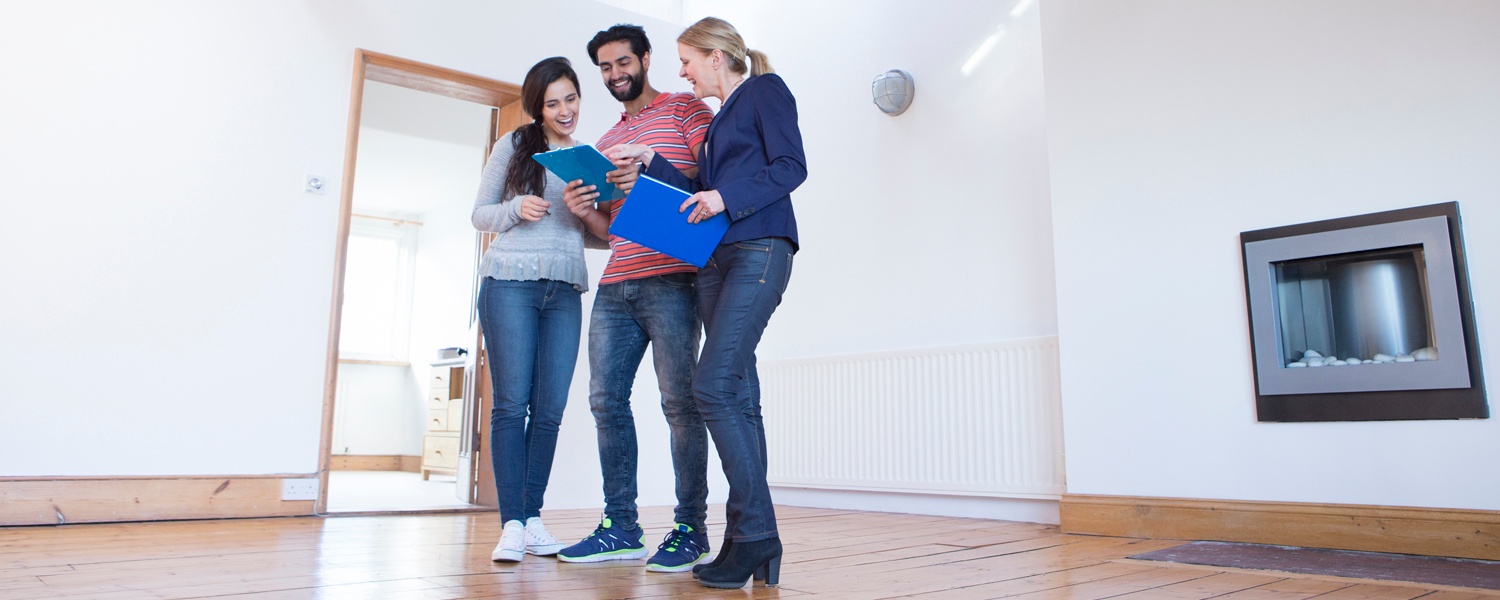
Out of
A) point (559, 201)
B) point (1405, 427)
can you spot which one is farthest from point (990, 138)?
point (559, 201)

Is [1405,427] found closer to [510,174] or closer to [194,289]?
[510,174]

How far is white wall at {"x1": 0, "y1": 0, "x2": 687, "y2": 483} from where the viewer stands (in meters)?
2.71

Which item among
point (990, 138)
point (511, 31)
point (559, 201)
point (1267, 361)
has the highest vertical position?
point (511, 31)

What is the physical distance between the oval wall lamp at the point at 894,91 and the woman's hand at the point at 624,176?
2400mm

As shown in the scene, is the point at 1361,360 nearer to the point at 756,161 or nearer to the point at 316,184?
the point at 756,161

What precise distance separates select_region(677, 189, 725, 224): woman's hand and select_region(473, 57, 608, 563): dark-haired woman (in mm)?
487

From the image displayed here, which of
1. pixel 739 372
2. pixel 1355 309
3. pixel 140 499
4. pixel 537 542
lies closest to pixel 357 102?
pixel 140 499

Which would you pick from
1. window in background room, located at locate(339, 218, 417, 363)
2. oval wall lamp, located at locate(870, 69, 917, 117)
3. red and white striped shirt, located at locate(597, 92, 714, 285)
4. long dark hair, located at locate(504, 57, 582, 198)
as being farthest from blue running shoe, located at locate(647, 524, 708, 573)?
window in background room, located at locate(339, 218, 417, 363)

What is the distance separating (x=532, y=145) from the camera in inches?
81.4

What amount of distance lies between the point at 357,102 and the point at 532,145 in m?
1.53

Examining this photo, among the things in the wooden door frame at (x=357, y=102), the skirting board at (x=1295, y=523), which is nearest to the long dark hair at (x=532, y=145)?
the wooden door frame at (x=357, y=102)

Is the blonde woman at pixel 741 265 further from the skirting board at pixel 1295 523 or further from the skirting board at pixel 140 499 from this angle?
the skirting board at pixel 140 499

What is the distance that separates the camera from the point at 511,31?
360 cm

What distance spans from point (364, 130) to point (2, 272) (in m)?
3.32
